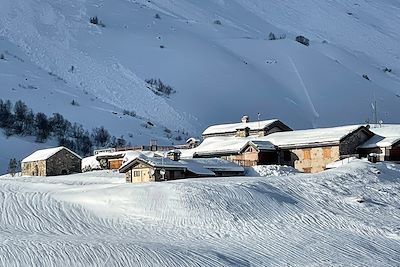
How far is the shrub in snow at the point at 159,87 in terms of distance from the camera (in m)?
84.6

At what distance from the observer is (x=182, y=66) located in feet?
303

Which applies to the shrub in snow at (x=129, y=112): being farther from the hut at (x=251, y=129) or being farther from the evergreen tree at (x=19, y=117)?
the hut at (x=251, y=129)

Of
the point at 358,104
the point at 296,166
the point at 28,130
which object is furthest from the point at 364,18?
the point at 296,166

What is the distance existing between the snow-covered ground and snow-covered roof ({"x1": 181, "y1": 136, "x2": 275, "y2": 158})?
12133 millimetres

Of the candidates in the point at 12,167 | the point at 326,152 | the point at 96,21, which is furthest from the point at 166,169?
the point at 96,21

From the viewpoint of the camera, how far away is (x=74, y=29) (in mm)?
98688

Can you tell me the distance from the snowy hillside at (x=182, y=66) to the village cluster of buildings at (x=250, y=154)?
60.8 feet

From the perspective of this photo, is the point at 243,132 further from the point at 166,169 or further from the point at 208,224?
the point at 208,224

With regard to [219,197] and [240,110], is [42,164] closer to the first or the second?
[219,197]

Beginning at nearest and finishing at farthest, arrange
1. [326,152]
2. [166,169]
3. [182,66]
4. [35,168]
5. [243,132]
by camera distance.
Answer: [166,169]
[326,152]
[35,168]
[243,132]
[182,66]

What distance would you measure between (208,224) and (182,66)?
229 feet

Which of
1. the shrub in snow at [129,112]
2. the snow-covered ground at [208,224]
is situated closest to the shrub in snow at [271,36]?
the shrub in snow at [129,112]

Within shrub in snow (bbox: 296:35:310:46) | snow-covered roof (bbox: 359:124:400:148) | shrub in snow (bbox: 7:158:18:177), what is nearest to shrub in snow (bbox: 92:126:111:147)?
shrub in snow (bbox: 7:158:18:177)

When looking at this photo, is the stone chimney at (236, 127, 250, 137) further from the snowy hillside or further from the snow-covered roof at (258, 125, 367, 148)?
the snowy hillside
